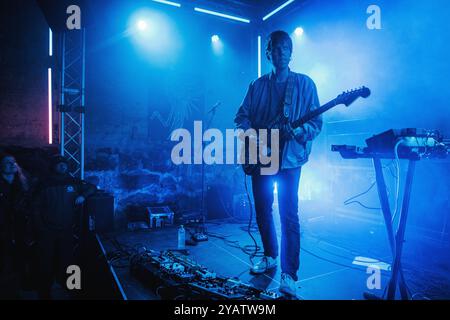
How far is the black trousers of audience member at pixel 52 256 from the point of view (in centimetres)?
328

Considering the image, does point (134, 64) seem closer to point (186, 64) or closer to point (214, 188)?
point (186, 64)

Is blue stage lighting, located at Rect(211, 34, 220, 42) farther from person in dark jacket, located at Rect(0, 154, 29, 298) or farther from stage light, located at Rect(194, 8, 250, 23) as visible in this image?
person in dark jacket, located at Rect(0, 154, 29, 298)

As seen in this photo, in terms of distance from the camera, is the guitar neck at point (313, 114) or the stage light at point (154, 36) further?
the stage light at point (154, 36)

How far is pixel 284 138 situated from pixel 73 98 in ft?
13.2

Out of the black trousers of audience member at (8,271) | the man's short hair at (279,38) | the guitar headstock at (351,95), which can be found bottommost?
the black trousers of audience member at (8,271)

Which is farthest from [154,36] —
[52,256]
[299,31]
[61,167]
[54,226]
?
[52,256]

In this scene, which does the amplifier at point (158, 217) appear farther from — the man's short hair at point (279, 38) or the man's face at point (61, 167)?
the man's short hair at point (279, 38)

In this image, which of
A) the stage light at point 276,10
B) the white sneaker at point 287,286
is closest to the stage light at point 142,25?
the stage light at point 276,10

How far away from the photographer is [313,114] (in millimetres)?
2430

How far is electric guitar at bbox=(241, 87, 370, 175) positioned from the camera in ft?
7.41

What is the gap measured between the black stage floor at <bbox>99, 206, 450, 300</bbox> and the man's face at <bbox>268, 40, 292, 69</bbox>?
202 centimetres

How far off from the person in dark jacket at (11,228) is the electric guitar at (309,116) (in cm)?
287
